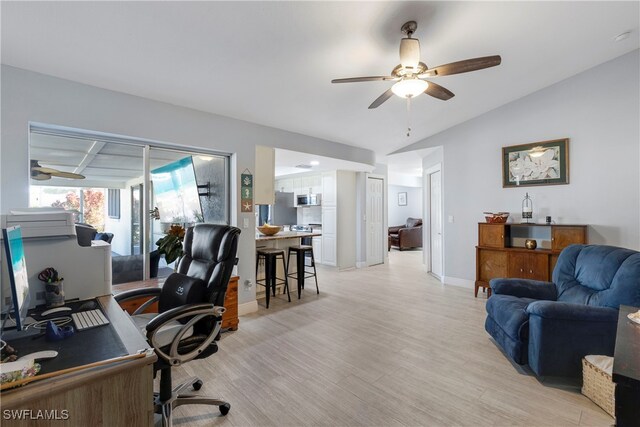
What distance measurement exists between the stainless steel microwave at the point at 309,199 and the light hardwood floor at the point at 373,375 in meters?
3.33

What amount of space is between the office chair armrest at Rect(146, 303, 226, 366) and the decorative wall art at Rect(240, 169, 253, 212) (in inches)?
81.0

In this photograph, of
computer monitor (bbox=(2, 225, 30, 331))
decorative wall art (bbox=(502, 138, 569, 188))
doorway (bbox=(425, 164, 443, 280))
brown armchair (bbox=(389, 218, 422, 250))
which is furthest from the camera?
brown armchair (bbox=(389, 218, 422, 250))

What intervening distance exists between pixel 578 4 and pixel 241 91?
3.13 m

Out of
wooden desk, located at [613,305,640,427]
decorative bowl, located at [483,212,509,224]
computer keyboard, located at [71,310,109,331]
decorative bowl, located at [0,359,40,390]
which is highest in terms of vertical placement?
decorative bowl, located at [483,212,509,224]

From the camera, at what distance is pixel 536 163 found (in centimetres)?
421

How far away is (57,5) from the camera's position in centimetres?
171

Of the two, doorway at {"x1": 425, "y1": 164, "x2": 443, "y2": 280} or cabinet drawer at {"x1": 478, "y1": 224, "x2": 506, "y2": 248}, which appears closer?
cabinet drawer at {"x1": 478, "y1": 224, "x2": 506, "y2": 248}

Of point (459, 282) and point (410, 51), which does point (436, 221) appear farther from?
point (410, 51)

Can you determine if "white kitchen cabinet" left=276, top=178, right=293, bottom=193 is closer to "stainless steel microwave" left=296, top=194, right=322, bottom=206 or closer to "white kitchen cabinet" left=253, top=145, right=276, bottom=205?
"stainless steel microwave" left=296, top=194, right=322, bottom=206

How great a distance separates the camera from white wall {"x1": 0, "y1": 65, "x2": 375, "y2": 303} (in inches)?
86.3

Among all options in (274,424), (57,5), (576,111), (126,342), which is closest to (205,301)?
(126,342)

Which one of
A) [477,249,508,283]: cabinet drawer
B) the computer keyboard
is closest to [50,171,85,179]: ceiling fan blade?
the computer keyboard

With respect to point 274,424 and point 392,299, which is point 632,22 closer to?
point 392,299

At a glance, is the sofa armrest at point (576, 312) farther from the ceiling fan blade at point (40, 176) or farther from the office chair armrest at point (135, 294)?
the ceiling fan blade at point (40, 176)
